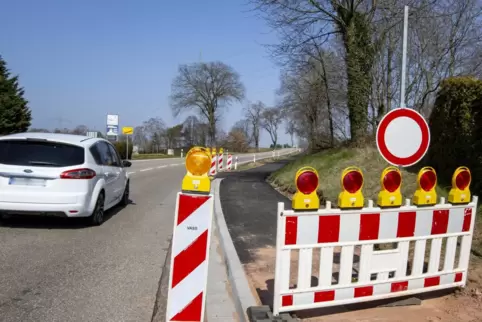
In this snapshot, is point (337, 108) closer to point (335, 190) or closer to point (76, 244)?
point (335, 190)

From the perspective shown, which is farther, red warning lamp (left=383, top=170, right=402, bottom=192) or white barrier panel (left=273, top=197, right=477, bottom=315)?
red warning lamp (left=383, top=170, right=402, bottom=192)

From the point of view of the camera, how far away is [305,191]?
3502mm

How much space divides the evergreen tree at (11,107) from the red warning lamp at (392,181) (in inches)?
1282

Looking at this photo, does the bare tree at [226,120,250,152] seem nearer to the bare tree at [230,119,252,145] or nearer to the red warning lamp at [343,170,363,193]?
the bare tree at [230,119,252,145]

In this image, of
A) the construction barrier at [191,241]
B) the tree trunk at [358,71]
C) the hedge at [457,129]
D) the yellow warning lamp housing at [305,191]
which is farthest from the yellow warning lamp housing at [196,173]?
the tree trunk at [358,71]

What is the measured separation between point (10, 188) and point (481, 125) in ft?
27.2

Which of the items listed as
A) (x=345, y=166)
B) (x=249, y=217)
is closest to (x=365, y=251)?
(x=249, y=217)

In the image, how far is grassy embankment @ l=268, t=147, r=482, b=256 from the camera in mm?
9008

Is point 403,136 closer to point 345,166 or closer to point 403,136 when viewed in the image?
point 403,136

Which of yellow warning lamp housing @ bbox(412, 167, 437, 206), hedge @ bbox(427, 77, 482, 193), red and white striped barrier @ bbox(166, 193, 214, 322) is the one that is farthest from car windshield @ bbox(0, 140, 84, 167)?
hedge @ bbox(427, 77, 482, 193)

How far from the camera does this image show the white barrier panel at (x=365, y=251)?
3.50 m

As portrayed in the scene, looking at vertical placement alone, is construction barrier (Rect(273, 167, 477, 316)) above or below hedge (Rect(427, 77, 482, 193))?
below

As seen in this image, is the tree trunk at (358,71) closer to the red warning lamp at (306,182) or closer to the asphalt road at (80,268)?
the asphalt road at (80,268)

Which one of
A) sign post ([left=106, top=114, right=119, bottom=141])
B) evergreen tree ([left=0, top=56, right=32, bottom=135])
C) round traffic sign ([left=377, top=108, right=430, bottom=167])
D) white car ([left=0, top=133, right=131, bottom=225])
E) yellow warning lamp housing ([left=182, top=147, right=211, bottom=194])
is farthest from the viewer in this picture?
sign post ([left=106, top=114, right=119, bottom=141])
